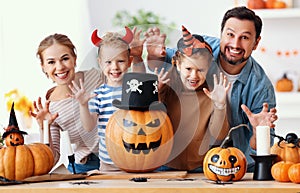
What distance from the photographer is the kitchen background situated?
4.67 meters

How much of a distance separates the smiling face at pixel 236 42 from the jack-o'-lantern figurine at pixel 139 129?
1.05 ft

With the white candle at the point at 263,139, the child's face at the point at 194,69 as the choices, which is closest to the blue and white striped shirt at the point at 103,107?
the child's face at the point at 194,69

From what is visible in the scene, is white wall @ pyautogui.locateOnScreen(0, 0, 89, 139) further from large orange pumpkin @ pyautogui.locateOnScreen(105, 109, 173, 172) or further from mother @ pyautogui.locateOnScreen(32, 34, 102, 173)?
large orange pumpkin @ pyautogui.locateOnScreen(105, 109, 173, 172)

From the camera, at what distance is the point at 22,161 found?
1814mm

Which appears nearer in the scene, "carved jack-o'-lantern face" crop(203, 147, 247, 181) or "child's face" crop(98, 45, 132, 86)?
"carved jack-o'-lantern face" crop(203, 147, 247, 181)

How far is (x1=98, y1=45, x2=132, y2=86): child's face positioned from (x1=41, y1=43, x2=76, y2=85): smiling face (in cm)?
14

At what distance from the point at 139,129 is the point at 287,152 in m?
0.45

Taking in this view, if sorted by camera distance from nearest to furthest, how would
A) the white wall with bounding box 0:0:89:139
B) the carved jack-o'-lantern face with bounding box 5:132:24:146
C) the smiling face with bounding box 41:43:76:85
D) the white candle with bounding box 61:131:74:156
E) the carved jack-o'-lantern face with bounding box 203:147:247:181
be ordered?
the carved jack-o'-lantern face with bounding box 203:147:247:181 < the carved jack-o'-lantern face with bounding box 5:132:24:146 < the white candle with bounding box 61:131:74:156 < the smiling face with bounding box 41:43:76:85 < the white wall with bounding box 0:0:89:139

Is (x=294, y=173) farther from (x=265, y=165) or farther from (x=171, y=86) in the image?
(x=171, y=86)

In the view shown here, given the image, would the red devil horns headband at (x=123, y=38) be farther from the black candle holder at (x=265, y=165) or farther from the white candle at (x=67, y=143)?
the black candle holder at (x=265, y=165)

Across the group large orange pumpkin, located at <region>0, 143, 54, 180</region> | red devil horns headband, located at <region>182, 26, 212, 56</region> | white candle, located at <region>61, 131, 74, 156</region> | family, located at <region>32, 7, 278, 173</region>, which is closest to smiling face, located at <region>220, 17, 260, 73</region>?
family, located at <region>32, 7, 278, 173</region>

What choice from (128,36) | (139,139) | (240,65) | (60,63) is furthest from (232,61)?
(60,63)

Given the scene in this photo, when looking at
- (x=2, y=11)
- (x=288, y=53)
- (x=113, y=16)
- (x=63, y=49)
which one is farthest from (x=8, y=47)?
(x=63, y=49)

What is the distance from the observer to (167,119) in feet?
6.32
